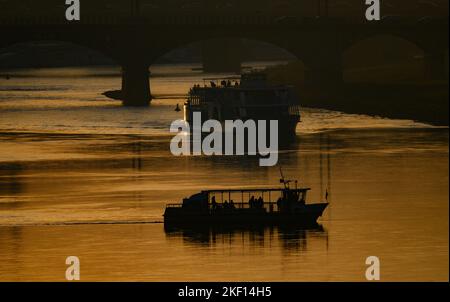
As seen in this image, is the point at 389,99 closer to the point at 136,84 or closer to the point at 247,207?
the point at 136,84

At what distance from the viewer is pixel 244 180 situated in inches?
3723

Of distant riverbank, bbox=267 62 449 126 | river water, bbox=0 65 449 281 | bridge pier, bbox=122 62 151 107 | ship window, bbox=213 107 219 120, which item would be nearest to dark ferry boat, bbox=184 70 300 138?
ship window, bbox=213 107 219 120

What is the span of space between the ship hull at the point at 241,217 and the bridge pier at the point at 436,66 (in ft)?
370

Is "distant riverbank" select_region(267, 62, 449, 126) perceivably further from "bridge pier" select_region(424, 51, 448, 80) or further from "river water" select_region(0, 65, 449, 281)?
"river water" select_region(0, 65, 449, 281)

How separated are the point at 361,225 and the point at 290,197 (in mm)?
4209

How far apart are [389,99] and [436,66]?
2518cm

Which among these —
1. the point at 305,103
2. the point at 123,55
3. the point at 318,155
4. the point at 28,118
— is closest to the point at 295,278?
the point at 318,155

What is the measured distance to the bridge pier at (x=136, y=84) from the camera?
192750 millimetres

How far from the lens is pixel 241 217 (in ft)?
242

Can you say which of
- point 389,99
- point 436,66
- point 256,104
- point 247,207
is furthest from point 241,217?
point 436,66

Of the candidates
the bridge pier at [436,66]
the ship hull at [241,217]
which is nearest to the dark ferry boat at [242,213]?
the ship hull at [241,217]

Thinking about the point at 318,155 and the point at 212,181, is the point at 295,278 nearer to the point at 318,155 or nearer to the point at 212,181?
the point at 212,181

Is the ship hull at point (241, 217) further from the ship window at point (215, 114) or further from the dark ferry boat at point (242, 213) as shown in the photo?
the ship window at point (215, 114)
